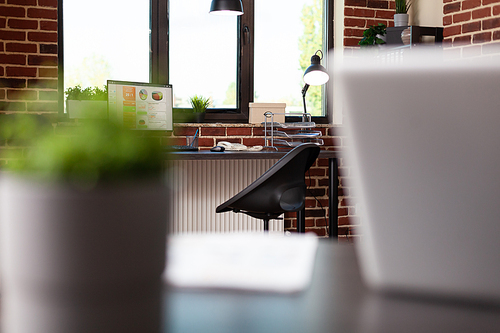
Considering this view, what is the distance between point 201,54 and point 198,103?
→ 1.46 ft

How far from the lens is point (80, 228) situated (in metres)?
0.40

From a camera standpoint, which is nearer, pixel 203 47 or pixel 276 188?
pixel 276 188

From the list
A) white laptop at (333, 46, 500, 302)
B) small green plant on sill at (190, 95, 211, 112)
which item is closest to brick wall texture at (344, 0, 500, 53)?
small green plant on sill at (190, 95, 211, 112)

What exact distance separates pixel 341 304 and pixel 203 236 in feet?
1.22

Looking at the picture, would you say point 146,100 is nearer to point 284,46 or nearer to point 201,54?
point 201,54

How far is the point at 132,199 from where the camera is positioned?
42cm

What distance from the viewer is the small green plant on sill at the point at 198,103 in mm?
3662

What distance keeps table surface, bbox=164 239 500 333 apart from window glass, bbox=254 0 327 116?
137 inches

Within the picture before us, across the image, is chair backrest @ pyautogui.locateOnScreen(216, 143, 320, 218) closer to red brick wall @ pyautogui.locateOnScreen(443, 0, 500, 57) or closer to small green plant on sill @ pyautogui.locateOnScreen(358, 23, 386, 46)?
red brick wall @ pyautogui.locateOnScreen(443, 0, 500, 57)

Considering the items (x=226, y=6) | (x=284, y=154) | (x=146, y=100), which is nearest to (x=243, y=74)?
(x=226, y=6)

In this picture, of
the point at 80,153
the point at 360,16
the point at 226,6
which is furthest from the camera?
the point at 360,16

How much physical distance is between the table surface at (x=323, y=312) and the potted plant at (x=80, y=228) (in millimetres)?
40

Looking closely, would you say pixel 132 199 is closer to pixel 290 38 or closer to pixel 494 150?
pixel 494 150

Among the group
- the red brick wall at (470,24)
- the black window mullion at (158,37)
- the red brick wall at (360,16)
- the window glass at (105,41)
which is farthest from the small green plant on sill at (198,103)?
the red brick wall at (470,24)
